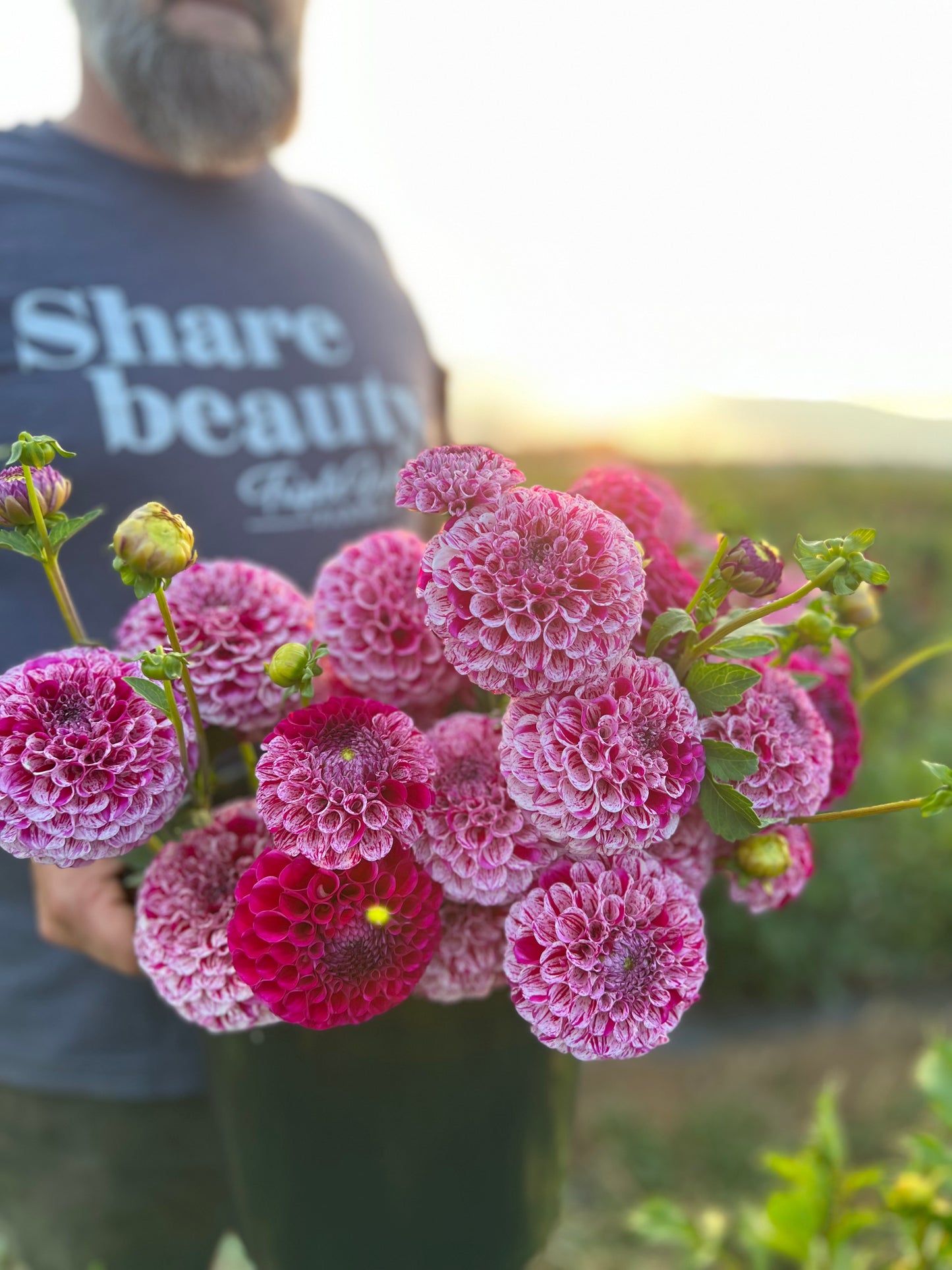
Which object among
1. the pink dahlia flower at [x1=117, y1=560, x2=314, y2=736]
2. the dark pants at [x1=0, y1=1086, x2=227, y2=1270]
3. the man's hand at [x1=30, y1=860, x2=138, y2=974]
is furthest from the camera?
the dark pants at [x1=0, y1=1086, x2=227, y2=1270]

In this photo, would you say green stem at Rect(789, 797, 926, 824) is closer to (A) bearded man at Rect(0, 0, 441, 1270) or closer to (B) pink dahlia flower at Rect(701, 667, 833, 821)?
(B) pink dahlia flower at Rect(701, 667, 833, 821)

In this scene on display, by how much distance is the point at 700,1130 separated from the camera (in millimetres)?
2055

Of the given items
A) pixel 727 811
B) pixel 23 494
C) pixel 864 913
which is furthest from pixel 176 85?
pixel 864 913

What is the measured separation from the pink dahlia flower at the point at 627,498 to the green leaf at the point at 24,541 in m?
0.27

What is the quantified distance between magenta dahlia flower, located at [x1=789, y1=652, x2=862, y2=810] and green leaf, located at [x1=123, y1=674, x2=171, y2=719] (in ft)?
1.20

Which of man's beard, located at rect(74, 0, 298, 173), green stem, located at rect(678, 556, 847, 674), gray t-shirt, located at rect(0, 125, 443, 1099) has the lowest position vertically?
green stem, located at rect(678, 556, 847, 674)

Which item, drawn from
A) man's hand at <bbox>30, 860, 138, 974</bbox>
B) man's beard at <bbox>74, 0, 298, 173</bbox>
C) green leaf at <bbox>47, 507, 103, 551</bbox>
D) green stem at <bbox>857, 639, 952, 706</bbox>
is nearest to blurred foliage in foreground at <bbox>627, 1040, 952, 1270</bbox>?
green stem at <bbox>857, 639, 952, 706</bbox>

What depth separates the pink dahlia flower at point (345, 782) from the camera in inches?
16.0

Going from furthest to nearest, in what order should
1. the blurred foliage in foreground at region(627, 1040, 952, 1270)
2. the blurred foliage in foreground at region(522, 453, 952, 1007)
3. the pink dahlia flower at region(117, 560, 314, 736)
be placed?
the blurred foliage in foreground at region(522, 453, 952, 1007)
the blurred foliage in foreground at region(627, 1040, 952, 1270)
the pink dahlia flower at region(117, 560, 314, 736)

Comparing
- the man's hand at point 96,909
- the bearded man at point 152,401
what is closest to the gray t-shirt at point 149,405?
the bearded man at point 152,401

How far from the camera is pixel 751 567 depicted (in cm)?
45

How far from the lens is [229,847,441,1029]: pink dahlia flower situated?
43 centimetres

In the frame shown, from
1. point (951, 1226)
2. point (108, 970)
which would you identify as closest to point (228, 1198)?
point (108, 970)

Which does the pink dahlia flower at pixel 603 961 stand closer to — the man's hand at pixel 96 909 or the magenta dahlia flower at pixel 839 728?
the magenta dahlia flower at pixel 839 728
